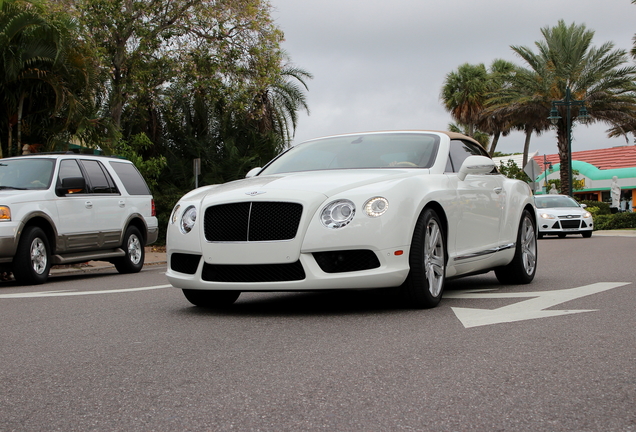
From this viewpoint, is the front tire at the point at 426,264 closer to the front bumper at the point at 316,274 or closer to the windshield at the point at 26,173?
the front bumper at the point at 316,274

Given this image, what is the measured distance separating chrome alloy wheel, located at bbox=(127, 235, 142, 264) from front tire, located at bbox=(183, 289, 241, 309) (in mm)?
6493

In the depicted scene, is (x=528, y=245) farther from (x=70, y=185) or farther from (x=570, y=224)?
(x=570, y=224)

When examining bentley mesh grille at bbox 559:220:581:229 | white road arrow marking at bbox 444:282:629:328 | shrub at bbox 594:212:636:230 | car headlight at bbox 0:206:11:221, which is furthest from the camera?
shrub at bbox 594:212:636:230

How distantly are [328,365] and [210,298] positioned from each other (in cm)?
288

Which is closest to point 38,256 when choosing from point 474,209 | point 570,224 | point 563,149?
point 474,209

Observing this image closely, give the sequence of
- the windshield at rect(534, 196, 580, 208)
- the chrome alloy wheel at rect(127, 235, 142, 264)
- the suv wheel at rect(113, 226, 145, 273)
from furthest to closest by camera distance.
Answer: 1. the windshield at rect(534, 196, 580, 208)
2. the chrome alloy wheel at rect(127, 235, 142, 264)
3. the suv wheel at rect(113, 226, 145, 273)

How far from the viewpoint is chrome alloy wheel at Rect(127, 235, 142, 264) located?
44.7ft

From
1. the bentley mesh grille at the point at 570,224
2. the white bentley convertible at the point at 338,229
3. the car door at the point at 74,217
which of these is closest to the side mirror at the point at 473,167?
the white bentley convertible at the point at 338,229

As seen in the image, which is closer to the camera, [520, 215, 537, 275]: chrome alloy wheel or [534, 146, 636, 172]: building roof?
[520, 215, 537, 275]: chrome alloy wheel

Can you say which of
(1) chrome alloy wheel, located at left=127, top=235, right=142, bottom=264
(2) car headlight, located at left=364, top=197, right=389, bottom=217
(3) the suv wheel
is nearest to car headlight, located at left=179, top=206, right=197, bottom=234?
(2) car headlight, located at left=364, top=197, right=389, bottom=217

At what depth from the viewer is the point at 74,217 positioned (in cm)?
1220

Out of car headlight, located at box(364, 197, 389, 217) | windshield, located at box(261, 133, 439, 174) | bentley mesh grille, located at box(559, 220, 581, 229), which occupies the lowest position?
bentley mesh grille, located at box(559, 220, 581, 229)

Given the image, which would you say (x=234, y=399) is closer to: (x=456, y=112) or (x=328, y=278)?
(x=328, y=278)

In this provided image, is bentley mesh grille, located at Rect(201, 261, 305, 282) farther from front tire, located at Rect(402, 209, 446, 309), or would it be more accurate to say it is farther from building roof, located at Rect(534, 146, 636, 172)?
building roof, located at Rect(534, 146, 636, 172)
